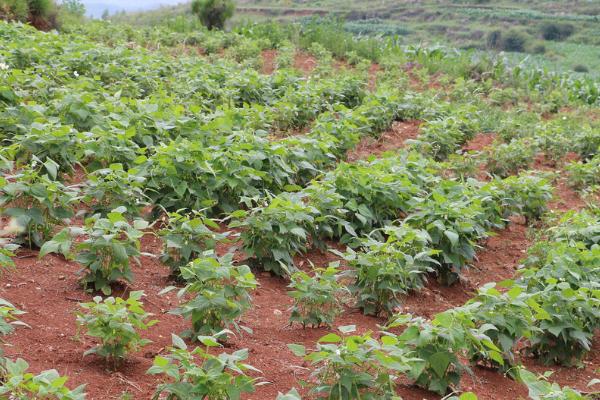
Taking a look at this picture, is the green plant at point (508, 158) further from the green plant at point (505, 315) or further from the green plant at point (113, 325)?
the green plant at point (113, 325)

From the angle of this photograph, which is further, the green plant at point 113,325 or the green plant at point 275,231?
the green plant at point 275,231

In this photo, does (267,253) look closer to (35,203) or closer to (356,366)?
(35,203)

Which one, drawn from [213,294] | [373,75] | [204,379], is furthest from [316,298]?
[373,75]

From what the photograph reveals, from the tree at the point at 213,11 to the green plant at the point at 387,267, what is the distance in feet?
46.3

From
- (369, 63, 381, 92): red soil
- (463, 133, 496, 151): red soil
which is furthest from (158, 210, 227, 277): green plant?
(369, 63, 381, 92): red soil

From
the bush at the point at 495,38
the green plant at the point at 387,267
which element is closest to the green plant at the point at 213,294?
the green plant at the point at 387,267

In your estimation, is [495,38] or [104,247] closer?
[104,247]

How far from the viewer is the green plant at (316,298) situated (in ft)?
14.0

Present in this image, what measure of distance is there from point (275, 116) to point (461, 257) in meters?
3.58

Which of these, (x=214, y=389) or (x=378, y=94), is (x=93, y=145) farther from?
(x=378, y=94)

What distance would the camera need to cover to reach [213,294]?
3752mm

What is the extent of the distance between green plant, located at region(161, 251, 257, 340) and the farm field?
0.04ft

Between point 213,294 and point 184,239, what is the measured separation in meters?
0.90

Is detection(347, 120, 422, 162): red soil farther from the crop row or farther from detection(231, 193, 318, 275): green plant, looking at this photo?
the crop row
